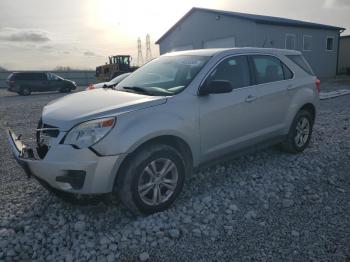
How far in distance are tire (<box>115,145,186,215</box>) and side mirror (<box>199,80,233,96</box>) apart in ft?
2.63

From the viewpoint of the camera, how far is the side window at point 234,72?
3.82 metres

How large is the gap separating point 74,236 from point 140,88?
1.87 m

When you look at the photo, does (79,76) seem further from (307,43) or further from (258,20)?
(307,43)

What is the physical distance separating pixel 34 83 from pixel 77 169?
21.4 metres

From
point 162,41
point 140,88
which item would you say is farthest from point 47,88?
point 140,88

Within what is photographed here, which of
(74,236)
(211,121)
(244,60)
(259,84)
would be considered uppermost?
(244,60)

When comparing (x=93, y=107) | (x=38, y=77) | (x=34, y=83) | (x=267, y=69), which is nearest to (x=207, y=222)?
(x=93, y=107)

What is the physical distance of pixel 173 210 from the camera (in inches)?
132

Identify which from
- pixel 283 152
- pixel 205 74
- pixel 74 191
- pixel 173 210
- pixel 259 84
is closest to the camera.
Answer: pixel 74 191

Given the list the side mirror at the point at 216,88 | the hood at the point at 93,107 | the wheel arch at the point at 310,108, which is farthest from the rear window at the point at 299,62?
the hood at the point at 93,107

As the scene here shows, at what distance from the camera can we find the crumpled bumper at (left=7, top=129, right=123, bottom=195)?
2.76 m

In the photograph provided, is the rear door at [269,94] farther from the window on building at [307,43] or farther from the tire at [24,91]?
the window on building at [307,43]

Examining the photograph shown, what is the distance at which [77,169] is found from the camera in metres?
2.77

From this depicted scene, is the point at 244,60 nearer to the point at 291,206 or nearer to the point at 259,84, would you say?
the point at 259,84
